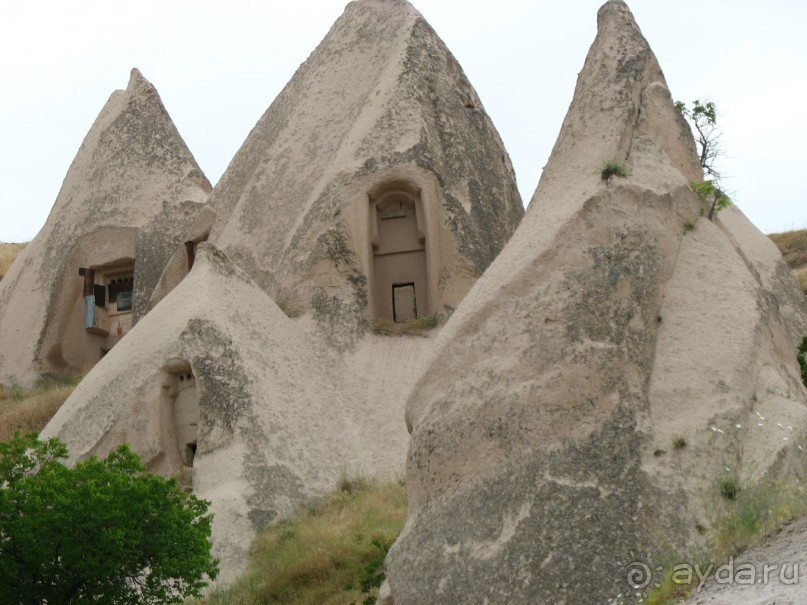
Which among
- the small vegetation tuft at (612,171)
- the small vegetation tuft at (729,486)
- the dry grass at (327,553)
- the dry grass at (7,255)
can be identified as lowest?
the dry grass at (327,553)

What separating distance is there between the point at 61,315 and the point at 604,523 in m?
17.7

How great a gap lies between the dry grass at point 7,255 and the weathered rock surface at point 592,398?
78.6ft

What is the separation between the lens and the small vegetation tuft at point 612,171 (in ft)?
47.3

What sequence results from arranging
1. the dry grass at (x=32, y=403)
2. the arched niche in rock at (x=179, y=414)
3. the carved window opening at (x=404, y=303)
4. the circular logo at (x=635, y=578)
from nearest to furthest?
the circular logo at (x=635, y=578) < the arched niche in rock at (x=179, y=414) < the carved window opening at (x=404, y=303) < the dry grass at (x=32, y=403)

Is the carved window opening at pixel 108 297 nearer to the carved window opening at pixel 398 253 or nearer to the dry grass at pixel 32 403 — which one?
the dry grass at pixel 32 403

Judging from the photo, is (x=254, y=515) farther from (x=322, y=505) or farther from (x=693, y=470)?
(x=693, y=470)

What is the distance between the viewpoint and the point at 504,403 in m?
12.8

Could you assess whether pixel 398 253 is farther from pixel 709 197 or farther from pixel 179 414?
pixel 709 197

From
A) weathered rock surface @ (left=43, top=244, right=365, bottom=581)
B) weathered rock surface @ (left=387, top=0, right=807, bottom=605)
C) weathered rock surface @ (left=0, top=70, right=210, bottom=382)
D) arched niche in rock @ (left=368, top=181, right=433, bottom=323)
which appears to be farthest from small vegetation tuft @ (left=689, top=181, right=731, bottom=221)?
weathered rock surface @ (left=0, top=70, right=210, bottom=382)

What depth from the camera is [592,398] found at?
12.6 metres

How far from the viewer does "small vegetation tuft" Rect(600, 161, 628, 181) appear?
47.3ft

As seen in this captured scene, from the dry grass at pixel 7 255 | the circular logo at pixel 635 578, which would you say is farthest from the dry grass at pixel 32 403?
the circular logo at pixel 635 578

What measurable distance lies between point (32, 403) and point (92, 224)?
4111mm

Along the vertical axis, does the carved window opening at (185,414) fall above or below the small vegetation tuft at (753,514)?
above
